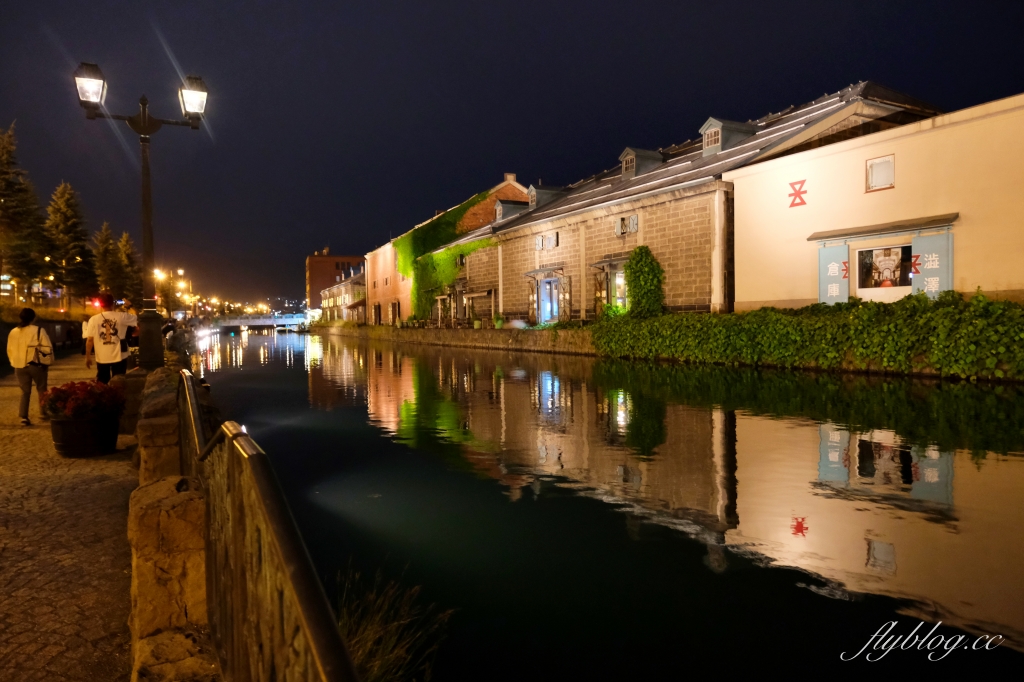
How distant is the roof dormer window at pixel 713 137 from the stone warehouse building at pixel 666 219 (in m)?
0.04

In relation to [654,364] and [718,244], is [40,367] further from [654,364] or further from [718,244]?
[718,244]

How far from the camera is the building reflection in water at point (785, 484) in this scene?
4.03 meters

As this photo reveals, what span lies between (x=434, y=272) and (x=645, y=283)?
78.7 ft

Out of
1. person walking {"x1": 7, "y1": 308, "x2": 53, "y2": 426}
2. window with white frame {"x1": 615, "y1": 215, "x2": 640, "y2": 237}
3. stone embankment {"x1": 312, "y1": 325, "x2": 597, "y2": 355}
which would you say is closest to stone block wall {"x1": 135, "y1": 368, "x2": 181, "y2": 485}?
person walking {"x1": 7, "y1": 308, "x2": 53, "y2": 426}

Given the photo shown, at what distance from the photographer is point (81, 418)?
7.80 m

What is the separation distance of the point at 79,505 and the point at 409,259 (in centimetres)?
4777

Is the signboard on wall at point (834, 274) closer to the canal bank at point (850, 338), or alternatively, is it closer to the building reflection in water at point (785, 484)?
the canal bank at point (850, 338)

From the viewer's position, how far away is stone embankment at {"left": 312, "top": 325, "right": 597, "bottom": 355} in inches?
1048

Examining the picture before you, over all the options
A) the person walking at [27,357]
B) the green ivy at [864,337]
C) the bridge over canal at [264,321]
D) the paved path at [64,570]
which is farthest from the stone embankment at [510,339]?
the bridge over canal at [264,321]

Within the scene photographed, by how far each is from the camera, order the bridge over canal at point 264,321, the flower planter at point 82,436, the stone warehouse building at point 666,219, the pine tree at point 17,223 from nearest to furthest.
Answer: the flower planter at point 82,436
the stone warehouse building at point 666,219
the pine tree at point 17,223
the bridge over canal at point 264,321

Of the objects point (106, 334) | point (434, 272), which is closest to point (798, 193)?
point (106, 334)

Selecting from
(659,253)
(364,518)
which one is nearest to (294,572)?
(364,518)

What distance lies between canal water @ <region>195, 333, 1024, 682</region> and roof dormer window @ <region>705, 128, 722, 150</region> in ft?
63.0

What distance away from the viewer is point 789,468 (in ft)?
22.2
